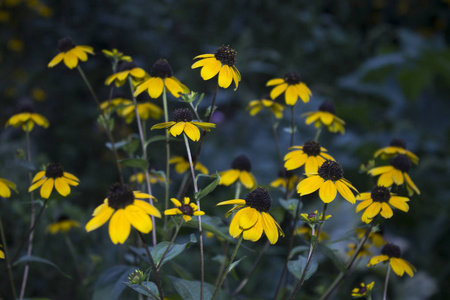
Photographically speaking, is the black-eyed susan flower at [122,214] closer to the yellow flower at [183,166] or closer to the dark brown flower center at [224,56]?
the dark brown flower center at [224,56]

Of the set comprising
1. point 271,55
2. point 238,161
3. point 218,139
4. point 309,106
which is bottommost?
point 238,161

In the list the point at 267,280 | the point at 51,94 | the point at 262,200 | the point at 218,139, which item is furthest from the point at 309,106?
the point at 262,200

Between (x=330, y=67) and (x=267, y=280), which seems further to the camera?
(x=330, y=67)

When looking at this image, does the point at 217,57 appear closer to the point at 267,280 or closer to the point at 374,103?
the point at 267,280

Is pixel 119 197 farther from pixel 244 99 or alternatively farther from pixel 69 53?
pixel 244 99

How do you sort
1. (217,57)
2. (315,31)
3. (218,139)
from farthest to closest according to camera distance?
1. (315,31)
2. (218,139)
3. (217,57)

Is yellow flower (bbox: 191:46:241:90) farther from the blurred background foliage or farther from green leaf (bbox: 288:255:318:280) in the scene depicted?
the blurred background foliage

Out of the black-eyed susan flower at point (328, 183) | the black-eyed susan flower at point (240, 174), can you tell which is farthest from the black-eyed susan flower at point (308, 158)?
the black-eyed susan flower at point (240, 174)
